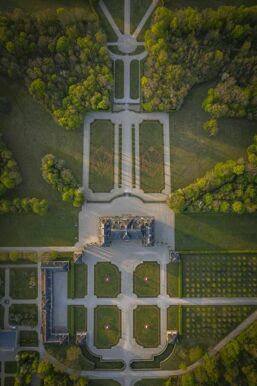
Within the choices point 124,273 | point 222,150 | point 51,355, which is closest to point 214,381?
point 124,273

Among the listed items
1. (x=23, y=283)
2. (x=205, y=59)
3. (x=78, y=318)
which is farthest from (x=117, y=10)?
(x=78, y=318)

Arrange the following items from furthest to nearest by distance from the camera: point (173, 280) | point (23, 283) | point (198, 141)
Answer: point (198, 141), point (173, 280), point (23, 283)

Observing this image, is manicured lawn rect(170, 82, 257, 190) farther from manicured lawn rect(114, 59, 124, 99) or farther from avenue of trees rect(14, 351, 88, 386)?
avenue of trees rect(14, 351, 88, 386)

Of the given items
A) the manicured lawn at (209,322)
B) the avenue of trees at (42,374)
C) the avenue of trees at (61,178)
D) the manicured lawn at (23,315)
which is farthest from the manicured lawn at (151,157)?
the avenue of trees at (42,374)

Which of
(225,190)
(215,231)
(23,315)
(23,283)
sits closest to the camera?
(225,190)

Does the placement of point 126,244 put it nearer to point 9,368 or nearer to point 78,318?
point 78,318

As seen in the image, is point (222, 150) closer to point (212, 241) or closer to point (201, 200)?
point (201, 200)
